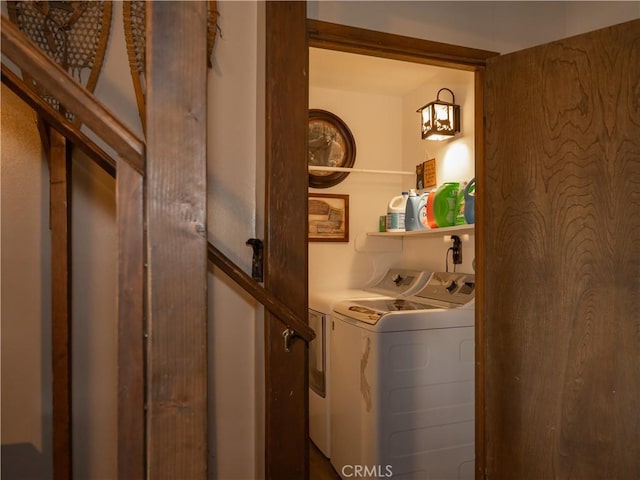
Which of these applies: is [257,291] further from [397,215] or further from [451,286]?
[397,215]

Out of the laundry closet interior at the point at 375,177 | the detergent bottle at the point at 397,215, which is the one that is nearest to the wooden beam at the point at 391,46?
the laundry closet interior at the point at 375,177

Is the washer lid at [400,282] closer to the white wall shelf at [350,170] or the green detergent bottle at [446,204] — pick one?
the green detergent bottle at [446,204]

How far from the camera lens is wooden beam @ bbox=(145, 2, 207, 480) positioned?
615 mm

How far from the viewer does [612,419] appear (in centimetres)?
145

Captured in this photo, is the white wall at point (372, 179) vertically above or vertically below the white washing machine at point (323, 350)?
above

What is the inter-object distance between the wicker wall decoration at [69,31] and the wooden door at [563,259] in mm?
1549

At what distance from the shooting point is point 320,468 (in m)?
2.46

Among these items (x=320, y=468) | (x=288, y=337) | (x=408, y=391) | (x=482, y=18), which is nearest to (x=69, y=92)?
(x=288, y=337)

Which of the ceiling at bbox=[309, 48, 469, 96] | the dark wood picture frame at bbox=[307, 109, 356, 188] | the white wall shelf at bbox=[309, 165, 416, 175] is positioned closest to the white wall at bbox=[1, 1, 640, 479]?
the ceiling at bbox=[309, 48, 469, 96]

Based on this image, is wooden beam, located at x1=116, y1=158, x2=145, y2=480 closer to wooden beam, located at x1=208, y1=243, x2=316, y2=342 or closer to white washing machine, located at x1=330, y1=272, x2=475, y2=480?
wooden beam, located at x1=208, y1=243, x2=316, y2=342

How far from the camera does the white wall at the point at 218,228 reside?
1403 millimetres

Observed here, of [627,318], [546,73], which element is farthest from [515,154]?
[627,318]

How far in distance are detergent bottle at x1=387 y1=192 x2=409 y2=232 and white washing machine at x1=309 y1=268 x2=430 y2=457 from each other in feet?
1.16

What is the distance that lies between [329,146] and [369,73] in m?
0.60
